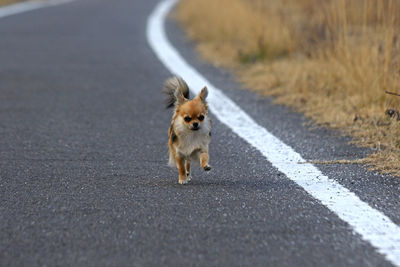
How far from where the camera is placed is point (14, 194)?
4.87m

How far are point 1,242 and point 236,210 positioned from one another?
52.4 inches

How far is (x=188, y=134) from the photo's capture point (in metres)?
5.32

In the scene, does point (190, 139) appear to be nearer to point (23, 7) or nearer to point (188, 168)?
point (188, 168)

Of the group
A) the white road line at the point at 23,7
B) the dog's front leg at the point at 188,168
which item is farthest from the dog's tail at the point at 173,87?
the white road line at the point at 23,7

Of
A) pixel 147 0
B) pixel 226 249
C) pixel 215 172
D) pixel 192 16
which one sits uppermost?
pixel 226 249

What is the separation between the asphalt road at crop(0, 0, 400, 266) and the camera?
3.78 meters

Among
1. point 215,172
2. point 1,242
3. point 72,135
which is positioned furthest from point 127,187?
point 72,135

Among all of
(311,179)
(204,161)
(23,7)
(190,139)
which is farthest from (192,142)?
(23,7)

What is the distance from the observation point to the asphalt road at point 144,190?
3.78 meters

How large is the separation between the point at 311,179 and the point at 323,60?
4.32m

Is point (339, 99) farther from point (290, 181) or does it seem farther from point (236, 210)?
point (236, 210)

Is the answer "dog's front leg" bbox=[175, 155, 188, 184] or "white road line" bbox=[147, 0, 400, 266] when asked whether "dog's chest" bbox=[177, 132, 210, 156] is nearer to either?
"dog's front leg" bbox=[175, 155, 188, 184]

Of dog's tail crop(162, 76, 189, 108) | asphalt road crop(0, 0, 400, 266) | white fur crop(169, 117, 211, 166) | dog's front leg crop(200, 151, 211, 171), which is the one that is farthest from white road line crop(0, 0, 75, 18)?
dog's front leg crop(200, 151, 211, 171)

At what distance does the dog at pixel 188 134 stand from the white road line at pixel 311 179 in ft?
1.91
